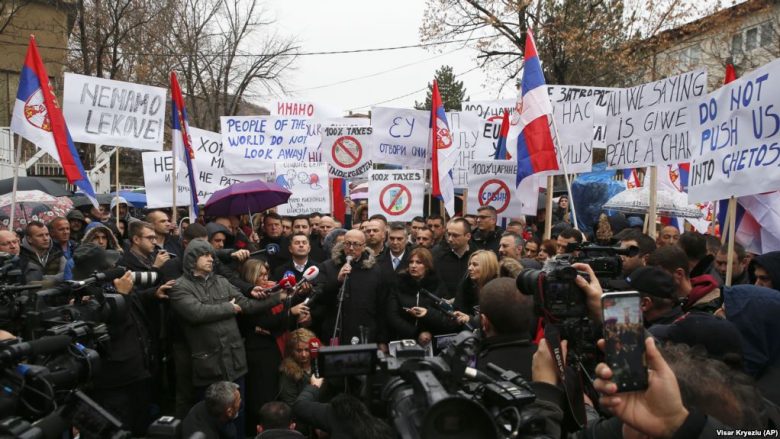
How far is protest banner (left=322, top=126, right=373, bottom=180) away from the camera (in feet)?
32.3

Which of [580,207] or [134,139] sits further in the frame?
[580,207]

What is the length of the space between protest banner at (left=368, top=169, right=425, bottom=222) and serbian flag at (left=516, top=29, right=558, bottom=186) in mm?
1586

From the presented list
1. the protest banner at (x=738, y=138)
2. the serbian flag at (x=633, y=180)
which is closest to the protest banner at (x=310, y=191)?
the protest banner at (x=738, y=138)

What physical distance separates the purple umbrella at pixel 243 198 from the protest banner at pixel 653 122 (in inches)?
161

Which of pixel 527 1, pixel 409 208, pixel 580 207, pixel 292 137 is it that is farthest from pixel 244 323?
pixel 527 1

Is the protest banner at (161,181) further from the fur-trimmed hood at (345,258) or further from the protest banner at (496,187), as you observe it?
the fur-trimmed hood at (345,258)

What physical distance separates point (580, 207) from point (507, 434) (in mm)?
12383

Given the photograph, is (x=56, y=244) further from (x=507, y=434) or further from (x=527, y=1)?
(x=527, y=1)

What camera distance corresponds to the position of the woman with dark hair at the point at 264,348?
556cm

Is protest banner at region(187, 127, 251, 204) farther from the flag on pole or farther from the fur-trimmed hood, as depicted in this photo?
the fur-trimmed hood

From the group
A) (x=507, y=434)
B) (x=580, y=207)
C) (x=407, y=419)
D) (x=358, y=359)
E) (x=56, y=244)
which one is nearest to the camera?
(x=407, y=419)

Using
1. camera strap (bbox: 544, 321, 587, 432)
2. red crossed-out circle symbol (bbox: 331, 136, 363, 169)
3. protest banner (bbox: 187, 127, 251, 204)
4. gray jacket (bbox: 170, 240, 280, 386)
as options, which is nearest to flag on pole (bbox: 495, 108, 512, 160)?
red crossed-out circle symbol (bbox: 331, 136, 363, 169)

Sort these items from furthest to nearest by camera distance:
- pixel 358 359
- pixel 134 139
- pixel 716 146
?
pixel 134 139 → pixel 716 146 → pixel 358 359

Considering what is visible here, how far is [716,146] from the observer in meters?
5.45
